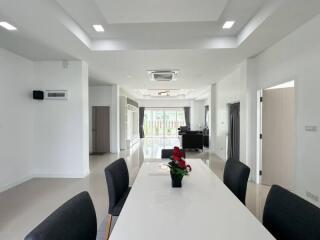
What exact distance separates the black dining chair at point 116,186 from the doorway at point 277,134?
319 centimetres

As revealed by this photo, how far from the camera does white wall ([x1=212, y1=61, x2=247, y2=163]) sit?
4.73m

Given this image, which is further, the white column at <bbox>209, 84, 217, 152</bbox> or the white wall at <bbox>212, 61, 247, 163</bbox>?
the white column at <bbox>209, 84, 217, 152</bbox>

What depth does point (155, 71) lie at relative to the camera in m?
5.51

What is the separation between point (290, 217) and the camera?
1185mm

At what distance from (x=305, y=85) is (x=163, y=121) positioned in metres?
12.0

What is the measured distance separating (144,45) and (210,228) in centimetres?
352

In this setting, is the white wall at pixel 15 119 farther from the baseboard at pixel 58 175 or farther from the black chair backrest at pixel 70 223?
the black chair backrest at pixel 70 223

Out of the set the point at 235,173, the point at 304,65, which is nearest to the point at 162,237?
the point at 235,173

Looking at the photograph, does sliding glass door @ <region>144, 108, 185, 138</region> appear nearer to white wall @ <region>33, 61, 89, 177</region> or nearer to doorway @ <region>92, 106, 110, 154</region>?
doorway @ <region>92, 106, 110, 154</region>

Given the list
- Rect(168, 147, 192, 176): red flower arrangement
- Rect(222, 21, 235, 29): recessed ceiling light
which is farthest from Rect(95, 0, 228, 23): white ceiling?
Rect(168, 147, 192, 176): red flower arrangement

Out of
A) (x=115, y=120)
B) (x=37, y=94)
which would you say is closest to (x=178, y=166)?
(x=37, y=94)

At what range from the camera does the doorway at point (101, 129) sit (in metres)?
8.30

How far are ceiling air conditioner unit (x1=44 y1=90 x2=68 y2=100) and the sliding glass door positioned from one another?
997cm

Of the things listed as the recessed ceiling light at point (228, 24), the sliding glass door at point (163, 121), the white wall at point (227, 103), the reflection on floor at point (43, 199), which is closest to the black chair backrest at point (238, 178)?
the reflection on floor at point (43, 199)
